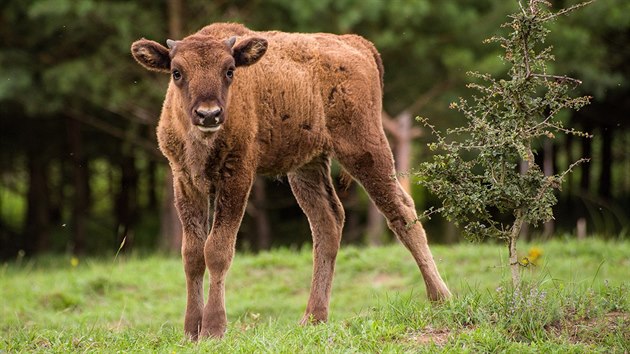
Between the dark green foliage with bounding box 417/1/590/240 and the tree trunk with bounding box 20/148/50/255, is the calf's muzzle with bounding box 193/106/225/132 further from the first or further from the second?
the tree trunk with bounding box 20/148/50/255

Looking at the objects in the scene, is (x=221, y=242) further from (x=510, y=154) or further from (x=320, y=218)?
(x=510, y=154)

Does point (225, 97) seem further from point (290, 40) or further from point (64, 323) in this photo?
point (64, 323)

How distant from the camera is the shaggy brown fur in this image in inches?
301

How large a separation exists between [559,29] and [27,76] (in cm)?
1007

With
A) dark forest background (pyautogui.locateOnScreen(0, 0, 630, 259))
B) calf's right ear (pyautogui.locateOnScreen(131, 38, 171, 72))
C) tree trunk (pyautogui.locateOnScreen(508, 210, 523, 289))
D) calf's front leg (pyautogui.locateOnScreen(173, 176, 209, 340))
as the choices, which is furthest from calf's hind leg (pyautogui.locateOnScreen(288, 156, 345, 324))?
dark forest background (pyautogui.locateOnScreen(0, 0, 630, 259))

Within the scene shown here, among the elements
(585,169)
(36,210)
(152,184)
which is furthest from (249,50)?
(152,184)

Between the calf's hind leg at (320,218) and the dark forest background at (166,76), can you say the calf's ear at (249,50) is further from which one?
the dark forest background at (166,76)

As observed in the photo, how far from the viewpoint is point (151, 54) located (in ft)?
25.7

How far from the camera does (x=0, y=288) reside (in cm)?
1242

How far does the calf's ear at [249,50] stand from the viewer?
25.8 feet

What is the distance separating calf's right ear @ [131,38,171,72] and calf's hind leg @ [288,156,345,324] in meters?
1.94

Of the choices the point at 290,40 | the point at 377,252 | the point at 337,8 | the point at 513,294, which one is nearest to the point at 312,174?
the point at 290,40

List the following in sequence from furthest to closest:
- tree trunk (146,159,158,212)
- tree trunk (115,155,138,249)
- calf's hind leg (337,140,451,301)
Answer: tree trunk (146,159,158,212), tree trunk (115,155,138,249), calf's hind leg (337,140,451,301)

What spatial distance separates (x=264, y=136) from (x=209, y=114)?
1107 millimetres
